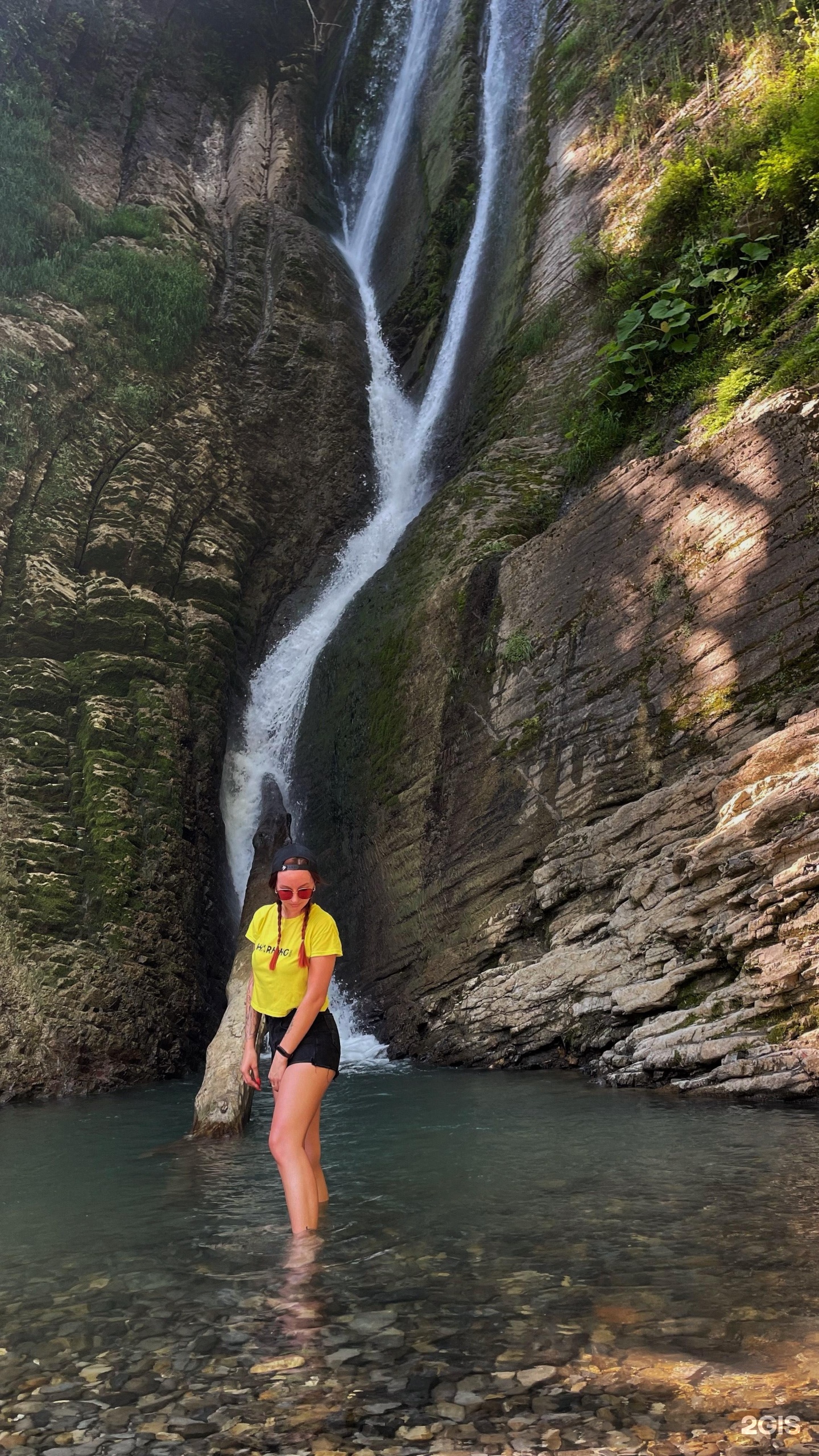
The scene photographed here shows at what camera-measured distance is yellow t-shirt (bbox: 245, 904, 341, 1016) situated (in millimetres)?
4523

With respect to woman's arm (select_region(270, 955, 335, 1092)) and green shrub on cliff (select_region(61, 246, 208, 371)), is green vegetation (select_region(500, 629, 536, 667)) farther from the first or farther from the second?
green shrub on cliff (select_region(61, 246, 208, 371))

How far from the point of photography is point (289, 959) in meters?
4.52

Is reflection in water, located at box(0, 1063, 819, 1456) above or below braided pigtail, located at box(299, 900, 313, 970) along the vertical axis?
below

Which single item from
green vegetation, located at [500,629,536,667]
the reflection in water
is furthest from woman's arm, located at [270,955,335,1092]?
green vegetation, located at [500,629,536,667]

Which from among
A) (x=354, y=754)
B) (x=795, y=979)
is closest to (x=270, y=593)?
(x=354, y=754)

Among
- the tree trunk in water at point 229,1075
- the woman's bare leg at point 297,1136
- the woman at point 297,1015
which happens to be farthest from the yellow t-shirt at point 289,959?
the tree trunk in water at point 229,1075

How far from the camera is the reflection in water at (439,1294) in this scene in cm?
255

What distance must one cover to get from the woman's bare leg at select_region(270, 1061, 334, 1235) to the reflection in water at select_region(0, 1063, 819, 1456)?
0.46ft

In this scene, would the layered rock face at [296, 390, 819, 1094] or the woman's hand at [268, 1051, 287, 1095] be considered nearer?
the woman's hand at [268, 1051, 287, 1095]

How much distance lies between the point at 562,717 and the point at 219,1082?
16.5ft

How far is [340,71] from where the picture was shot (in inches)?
1141

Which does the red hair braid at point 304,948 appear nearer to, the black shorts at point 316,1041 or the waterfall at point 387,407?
the black shorts at point 316,1041

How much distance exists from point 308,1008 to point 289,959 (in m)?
0.25

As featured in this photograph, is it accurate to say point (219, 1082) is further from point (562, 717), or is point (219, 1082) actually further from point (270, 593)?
point (270, 593)
